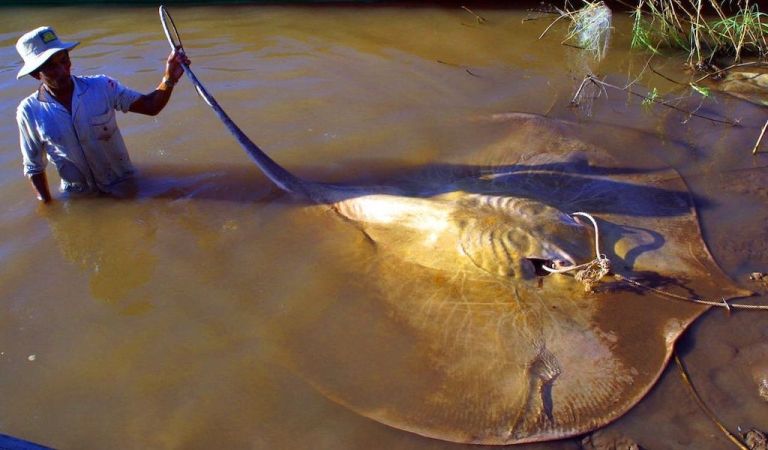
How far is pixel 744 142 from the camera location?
466 cm

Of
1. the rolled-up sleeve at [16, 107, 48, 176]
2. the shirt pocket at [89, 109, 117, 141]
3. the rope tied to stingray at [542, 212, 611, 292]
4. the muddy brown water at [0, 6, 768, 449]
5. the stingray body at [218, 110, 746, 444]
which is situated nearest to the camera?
the stingray body at [218, 110, 746, 444]

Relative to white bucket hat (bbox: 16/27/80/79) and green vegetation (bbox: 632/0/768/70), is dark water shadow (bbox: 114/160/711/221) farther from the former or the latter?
green vegetation (bbox: 632/0/768/70)

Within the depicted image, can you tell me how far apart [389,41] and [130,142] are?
3173 millimetres

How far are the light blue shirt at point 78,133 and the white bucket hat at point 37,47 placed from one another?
0.30 metres

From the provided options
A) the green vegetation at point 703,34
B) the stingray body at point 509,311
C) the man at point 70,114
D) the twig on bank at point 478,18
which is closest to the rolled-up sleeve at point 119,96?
the man at point 70,114

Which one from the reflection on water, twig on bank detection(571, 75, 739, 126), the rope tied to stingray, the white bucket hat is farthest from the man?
twig on bank detection(571, 75, 739, 126)

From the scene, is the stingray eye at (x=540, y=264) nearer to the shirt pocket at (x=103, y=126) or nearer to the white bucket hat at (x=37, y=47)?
the shirt pocket at (x=103, y=126)

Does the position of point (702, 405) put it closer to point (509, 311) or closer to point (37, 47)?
point (509, 311)

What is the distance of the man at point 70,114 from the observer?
3582 millimetres

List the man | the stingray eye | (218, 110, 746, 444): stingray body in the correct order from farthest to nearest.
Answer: the man < the stingray eye < (218, 110, 746, 444): stingray body

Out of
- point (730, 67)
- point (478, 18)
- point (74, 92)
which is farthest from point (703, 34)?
point (74, 92)

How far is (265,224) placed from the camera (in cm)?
402

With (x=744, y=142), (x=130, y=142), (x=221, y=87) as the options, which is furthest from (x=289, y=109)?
(x=744, y=142)

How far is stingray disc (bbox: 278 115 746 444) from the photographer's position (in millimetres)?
2586
